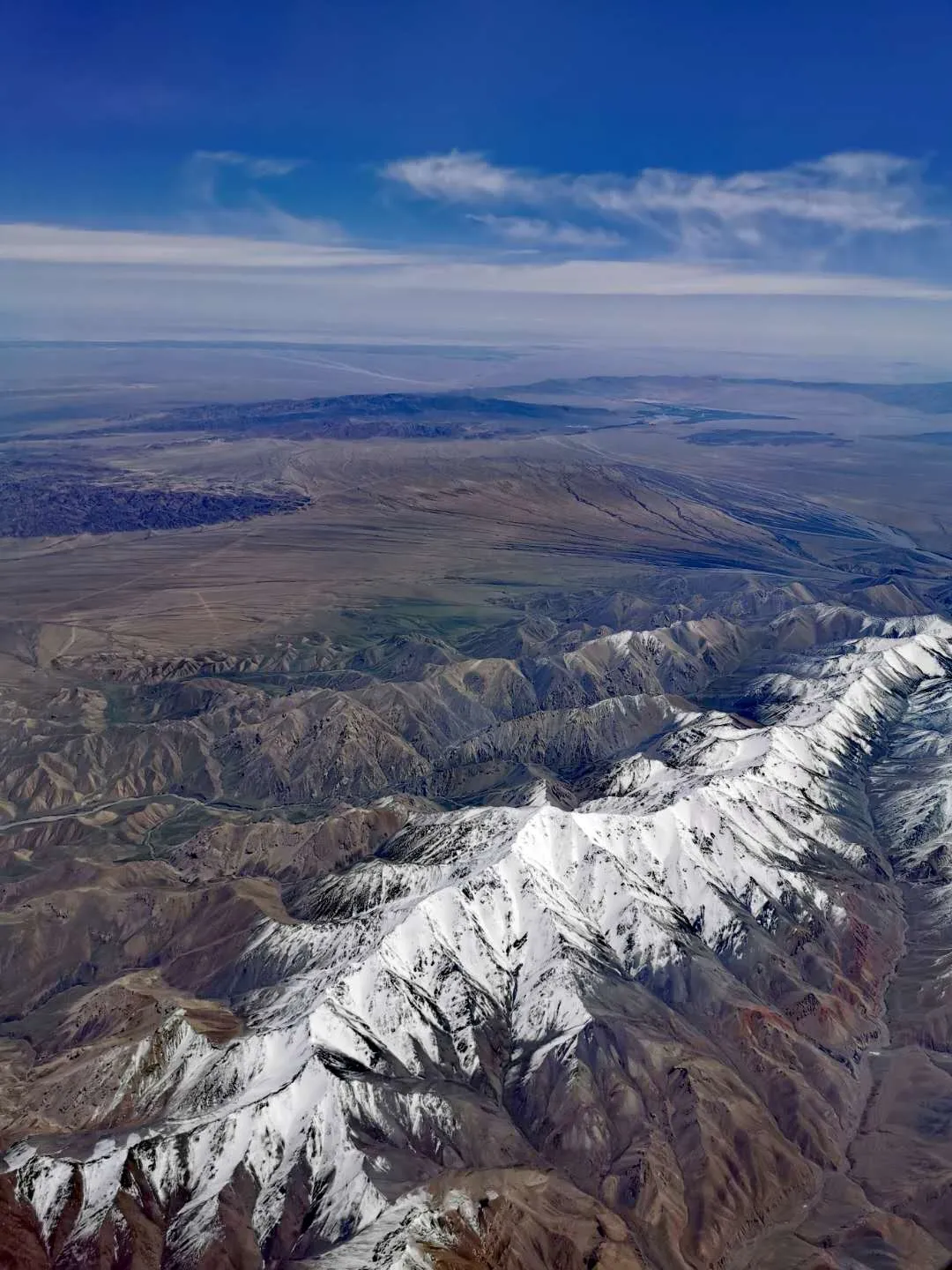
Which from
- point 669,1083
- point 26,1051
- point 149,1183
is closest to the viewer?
point 149,1183

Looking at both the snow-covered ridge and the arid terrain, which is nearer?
the arid terrain

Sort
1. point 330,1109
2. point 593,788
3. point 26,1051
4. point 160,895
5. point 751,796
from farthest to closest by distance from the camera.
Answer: point 593,788 < point 751,796 < point 160,895 < point 26,1051 < point 330,1109

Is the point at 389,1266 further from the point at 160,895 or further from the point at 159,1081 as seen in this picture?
the point at 160,895

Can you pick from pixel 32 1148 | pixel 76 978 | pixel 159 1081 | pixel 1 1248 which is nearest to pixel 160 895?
pixel 76 978

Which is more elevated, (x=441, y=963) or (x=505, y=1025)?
(x=441, y=963)

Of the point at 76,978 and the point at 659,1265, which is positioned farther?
the point at 76,978

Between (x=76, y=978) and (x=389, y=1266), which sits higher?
(x=389, y=1266)

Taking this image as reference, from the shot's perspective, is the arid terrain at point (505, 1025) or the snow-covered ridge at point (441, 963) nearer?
the arid terrain at point (505, 1025)

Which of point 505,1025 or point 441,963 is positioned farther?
point 441,963
